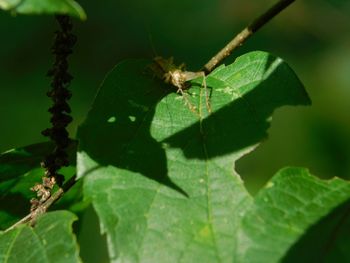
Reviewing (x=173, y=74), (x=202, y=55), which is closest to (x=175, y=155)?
(x=173, y=74)

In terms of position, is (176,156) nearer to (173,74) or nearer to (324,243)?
(173,74)

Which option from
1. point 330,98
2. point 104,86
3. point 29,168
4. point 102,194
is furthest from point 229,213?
point 330,98

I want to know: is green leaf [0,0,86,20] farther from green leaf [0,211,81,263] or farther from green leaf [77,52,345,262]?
green leaf [0,211,81,263]

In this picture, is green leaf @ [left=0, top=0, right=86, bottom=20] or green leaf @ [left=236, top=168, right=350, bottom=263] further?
green leaf @ [left=236, top=168, right=350, bottom=263]

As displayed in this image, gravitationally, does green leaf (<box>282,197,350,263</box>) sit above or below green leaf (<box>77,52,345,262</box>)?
below

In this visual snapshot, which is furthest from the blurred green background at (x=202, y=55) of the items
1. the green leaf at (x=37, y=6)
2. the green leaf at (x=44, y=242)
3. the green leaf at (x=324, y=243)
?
the green leaf at (x=37, y=6)

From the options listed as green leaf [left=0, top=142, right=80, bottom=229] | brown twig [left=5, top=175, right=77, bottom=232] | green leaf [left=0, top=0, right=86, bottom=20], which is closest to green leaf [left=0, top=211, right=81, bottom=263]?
brown twig [left=5, top=175, right=77, bottom=232]
